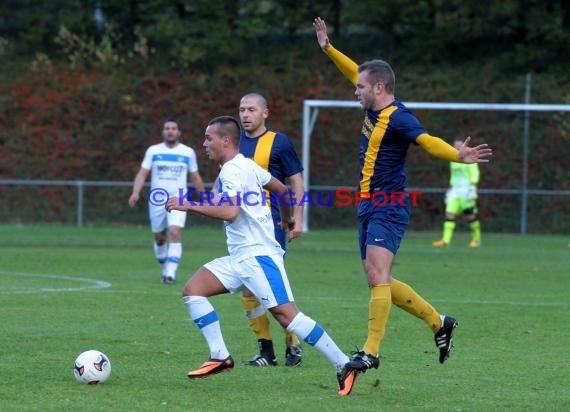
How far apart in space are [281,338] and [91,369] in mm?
3025

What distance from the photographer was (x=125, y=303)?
12633 mm

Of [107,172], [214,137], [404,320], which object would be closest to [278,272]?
[214,137]

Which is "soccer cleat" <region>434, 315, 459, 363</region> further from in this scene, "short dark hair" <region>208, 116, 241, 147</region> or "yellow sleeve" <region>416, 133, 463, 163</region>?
"short dark hair" <region>208, 116, 241, 147</region>

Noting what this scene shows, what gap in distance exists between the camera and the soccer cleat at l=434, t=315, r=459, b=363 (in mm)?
8586

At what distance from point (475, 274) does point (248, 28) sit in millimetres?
17013

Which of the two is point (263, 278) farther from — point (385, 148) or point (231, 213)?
point (385, 148)

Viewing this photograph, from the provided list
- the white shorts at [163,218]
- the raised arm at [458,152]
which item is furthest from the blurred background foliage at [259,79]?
the raised arm at [458,152]

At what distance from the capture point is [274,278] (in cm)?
780

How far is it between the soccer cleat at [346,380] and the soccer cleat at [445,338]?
123 cm

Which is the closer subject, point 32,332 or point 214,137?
point 214,137

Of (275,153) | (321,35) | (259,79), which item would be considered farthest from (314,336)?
(259,79)

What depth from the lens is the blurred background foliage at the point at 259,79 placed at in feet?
92.1

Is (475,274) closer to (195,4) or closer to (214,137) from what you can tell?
(214,137)

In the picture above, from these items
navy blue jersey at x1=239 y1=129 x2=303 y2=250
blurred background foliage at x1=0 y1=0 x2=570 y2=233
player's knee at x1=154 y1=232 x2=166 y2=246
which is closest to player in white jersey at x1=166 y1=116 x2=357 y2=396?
navy blue jersey at x1=239 y1=129 x2=303 y2=250
